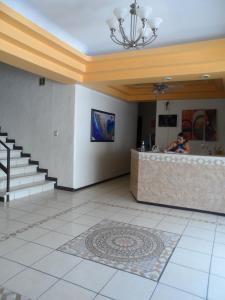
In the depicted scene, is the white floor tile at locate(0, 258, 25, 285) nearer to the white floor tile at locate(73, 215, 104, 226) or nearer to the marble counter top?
the white floor tile at locate(73, 215, 104, 226)

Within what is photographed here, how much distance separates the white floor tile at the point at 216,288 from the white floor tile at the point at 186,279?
0.15 feet

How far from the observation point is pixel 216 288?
2.19 m

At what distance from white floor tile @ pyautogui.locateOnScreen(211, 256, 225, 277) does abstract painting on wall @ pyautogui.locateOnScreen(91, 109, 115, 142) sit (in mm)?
4025

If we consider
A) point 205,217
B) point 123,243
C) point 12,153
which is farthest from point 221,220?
point 12,153

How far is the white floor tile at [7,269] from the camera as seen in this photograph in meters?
2.21

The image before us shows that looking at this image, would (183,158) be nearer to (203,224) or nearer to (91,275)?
(203,224)

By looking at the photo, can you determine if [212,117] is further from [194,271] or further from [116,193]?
[194,271]

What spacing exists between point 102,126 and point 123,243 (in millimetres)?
3873

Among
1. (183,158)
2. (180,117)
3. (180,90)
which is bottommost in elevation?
(183,158)

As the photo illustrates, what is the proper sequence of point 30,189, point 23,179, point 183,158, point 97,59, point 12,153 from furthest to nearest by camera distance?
point 12,153
point 23,179
point 30,189
point 97,59
point 183,158

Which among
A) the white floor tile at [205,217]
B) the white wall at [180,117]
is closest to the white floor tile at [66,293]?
the white floor tile at [205,217]

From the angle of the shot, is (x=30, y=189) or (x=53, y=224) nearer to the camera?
(x=53, y=224)

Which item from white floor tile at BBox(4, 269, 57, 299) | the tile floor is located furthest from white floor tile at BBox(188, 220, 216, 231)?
white floor tile at BBox(4, 269, 57, 299)

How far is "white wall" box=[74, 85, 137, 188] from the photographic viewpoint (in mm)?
5578
